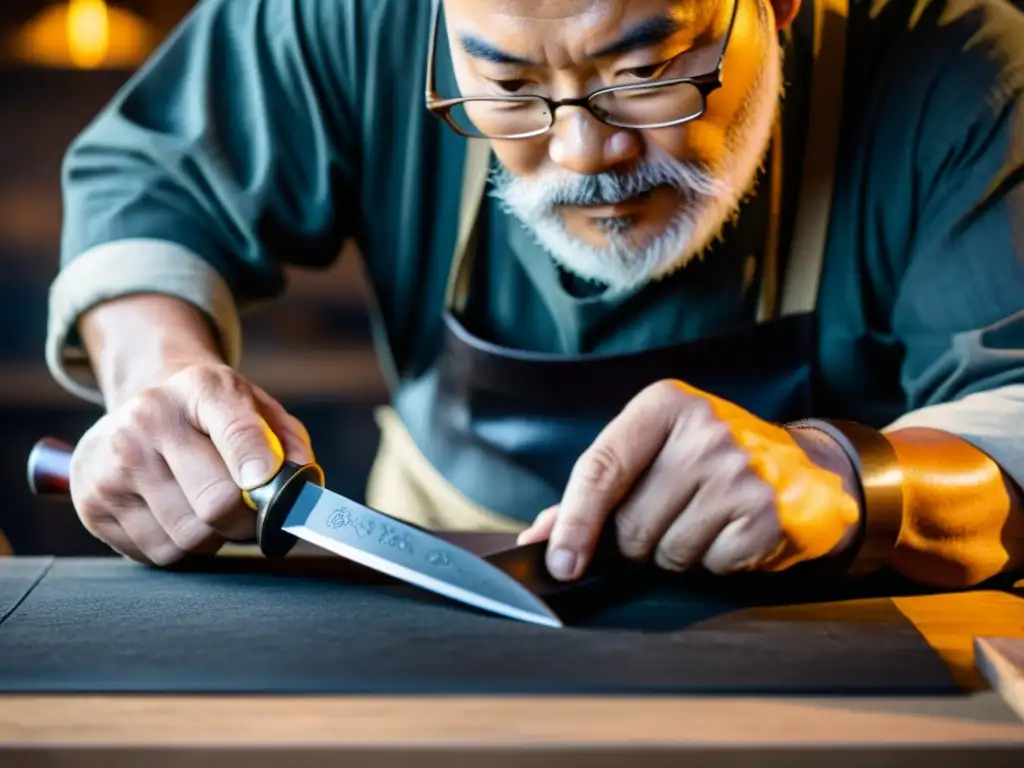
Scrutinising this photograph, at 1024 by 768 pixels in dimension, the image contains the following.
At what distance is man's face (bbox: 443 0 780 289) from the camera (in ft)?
2.53

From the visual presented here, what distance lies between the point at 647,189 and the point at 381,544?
0.36 meters

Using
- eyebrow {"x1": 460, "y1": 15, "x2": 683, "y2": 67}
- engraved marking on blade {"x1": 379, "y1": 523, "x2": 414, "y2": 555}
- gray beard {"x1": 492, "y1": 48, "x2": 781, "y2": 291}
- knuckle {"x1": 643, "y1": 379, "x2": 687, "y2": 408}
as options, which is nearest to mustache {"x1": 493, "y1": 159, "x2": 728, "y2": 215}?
gray beard {"x1": 492, "y1": 48, "x2": 781, "y2": 291}

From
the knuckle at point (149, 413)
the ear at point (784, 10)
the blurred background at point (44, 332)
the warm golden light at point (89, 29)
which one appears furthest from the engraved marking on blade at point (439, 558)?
the warm golden light at point (89, 29)

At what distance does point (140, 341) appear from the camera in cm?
91

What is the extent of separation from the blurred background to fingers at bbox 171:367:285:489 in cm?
92

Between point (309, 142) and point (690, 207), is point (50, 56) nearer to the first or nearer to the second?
point (309, 142)

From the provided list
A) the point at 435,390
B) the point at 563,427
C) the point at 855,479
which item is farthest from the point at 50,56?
the point at 855,479

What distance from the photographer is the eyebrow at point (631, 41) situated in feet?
2.52

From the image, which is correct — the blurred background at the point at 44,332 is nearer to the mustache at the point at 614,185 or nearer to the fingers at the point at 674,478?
the mustache at the point at 614,185

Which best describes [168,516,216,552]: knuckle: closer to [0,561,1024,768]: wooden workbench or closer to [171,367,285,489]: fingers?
[171,367,285,489]: fingers

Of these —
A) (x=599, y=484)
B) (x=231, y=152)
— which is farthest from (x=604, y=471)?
(x=231, y=152)

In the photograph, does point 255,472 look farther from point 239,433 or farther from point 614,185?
point 614,185

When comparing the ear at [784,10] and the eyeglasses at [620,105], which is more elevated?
the ear at [784,10]

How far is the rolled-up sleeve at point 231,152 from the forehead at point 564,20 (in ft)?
1.05
